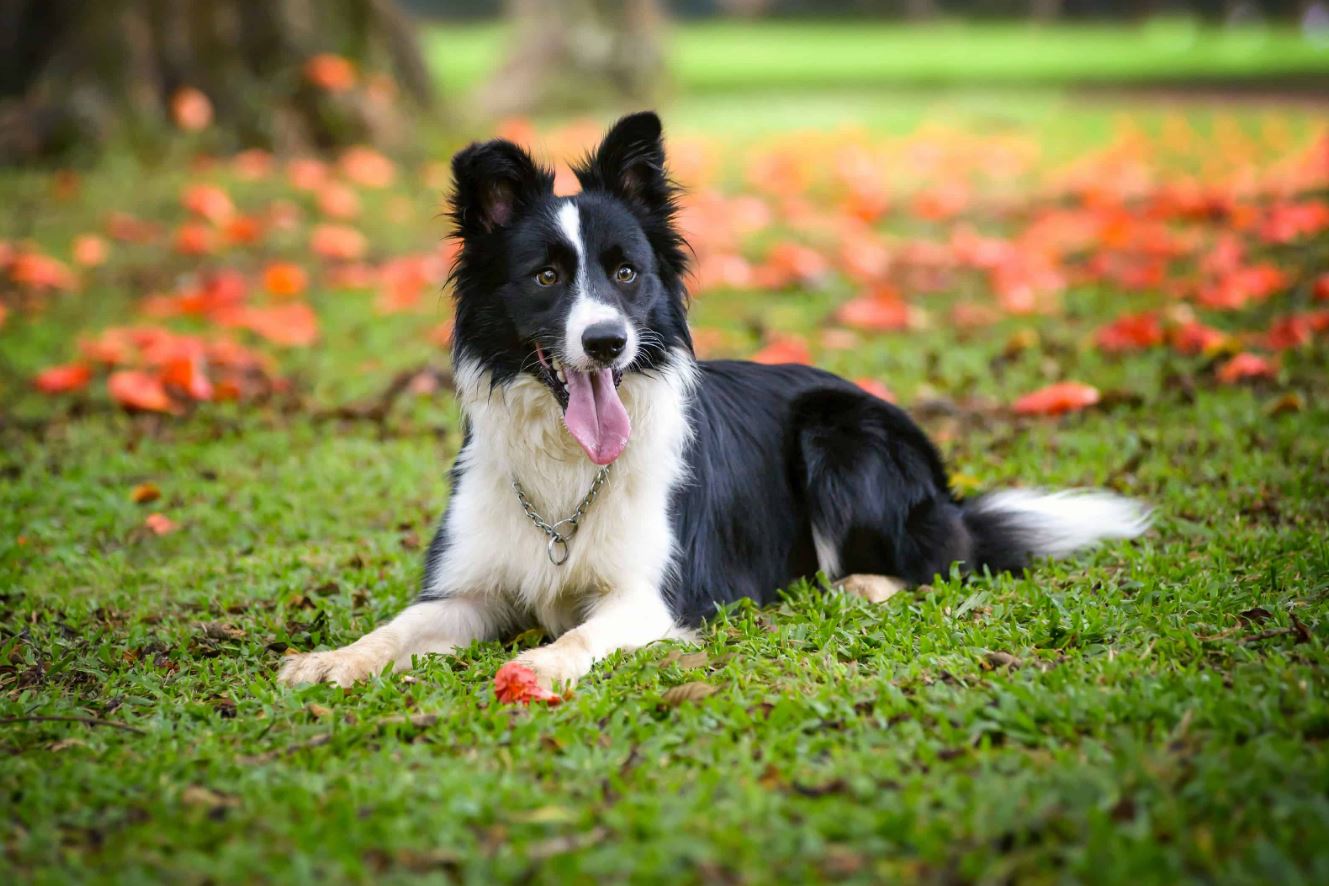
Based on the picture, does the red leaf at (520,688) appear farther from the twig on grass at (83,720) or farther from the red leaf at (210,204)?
the red leaf at (210,204)

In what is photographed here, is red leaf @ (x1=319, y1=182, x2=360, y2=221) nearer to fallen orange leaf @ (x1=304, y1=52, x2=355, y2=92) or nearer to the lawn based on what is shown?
the lawn

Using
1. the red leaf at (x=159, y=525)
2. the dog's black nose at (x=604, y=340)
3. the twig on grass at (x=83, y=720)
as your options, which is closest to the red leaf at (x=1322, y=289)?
the dog's black nose at (x=604, y=340)

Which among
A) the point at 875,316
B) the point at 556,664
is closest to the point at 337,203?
the point at 875,316

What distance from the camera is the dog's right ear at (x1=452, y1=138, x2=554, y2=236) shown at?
400cm

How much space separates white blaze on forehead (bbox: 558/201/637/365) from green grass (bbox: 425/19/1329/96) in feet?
50.1

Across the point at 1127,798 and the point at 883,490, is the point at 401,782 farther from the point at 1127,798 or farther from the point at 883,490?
the point at 883,490

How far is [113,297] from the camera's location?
29.3 feet

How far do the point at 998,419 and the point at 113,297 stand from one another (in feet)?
20.0

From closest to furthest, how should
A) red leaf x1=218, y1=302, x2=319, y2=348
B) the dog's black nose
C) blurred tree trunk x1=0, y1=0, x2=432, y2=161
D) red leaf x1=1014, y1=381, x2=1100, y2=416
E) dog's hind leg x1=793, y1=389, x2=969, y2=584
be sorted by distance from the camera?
1. the dog's black nose
2. dog's hind leg x1=793, y1=389, x2=969, y2=584
3. red leaf x1=1014, y1=381, x2=1100, y2=416
4. red leaf x1=218, y1=302, x2=319, y2=348
5. blurred tree trunk x1=0, y1=0, x2=432, y2=161

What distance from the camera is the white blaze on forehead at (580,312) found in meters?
3.86

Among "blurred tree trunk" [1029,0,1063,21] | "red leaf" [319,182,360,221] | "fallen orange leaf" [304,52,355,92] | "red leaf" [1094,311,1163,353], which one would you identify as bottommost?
"red leaf" [1094,311,1163,353]

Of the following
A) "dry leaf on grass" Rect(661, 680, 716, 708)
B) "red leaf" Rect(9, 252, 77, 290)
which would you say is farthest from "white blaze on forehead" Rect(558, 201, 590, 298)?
"red leaf" Rect(9, 252, 77, 290)

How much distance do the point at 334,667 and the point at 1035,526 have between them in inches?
101

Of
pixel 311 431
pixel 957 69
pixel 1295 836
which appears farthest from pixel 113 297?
pixel 957 69
